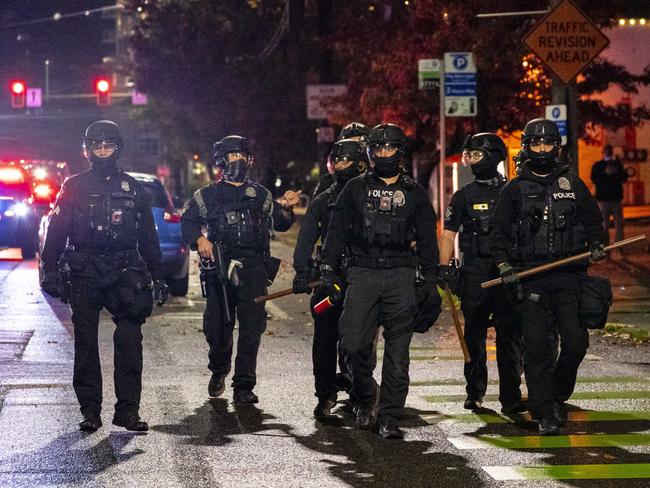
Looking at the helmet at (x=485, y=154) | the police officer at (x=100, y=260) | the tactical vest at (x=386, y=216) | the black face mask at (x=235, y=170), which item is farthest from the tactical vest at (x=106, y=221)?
the helmet at (x=485, y=154)

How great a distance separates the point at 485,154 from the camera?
9.94 meters

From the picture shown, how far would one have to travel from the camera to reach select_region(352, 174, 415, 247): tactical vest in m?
8.75

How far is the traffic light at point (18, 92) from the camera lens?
143 ft

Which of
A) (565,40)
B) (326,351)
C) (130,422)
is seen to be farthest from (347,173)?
(565,40)

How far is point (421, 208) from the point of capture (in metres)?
8.82

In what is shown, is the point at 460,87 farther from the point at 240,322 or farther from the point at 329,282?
the point at 329,282

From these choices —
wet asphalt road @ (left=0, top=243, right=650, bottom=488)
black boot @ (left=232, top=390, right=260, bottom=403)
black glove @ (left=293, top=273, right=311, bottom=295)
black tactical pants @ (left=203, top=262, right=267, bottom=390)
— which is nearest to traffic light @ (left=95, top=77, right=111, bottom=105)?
wet asphalt road @ (left=0, top=243, right=650, bottom=488)

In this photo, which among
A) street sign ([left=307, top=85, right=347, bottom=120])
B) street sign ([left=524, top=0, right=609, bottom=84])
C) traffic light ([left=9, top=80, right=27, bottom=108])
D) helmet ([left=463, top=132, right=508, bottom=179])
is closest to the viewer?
helmet ([left=463, top=132, right=508, bottom=179])

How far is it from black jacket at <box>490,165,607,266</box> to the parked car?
10.0 m

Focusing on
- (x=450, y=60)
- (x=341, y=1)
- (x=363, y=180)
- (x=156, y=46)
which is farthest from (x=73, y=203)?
(x=156, y=46)

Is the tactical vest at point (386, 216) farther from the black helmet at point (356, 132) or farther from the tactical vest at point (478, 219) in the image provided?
the tactical vest at point (478, 219)

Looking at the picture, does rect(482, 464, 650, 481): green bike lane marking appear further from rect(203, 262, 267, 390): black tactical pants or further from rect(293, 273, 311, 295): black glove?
rect(203, 262, 267, 390): black tactical pants

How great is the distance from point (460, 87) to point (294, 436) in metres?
11.0

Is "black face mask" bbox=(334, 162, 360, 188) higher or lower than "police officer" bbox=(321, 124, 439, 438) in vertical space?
higher
